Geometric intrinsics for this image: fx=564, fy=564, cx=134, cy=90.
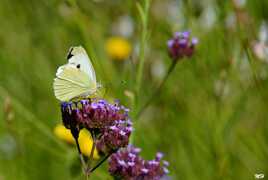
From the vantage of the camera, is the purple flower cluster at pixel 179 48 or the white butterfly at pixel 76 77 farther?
the purple flower cluster at pixel 179 48

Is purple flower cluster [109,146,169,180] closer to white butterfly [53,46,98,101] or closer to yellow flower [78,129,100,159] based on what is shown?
white butterfly [53,46,98,101]

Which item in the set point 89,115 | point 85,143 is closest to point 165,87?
point 85,143

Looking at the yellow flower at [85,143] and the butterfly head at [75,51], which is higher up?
the yellow flower at [85,143]

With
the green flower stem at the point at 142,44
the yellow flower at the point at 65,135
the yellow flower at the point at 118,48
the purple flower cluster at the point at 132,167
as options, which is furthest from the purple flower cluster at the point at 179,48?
the yellow flower at the point at 118,48

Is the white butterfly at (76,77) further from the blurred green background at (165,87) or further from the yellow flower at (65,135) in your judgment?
the yellow flower at (65,135)

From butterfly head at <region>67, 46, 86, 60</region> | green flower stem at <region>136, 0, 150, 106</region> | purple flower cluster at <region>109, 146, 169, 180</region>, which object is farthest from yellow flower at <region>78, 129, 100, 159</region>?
butterfly head at <region>67, 46, 86, 60</region>

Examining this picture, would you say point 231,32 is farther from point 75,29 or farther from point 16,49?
A: point 16,49

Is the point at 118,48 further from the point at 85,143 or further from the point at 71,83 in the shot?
the point at 71,83
